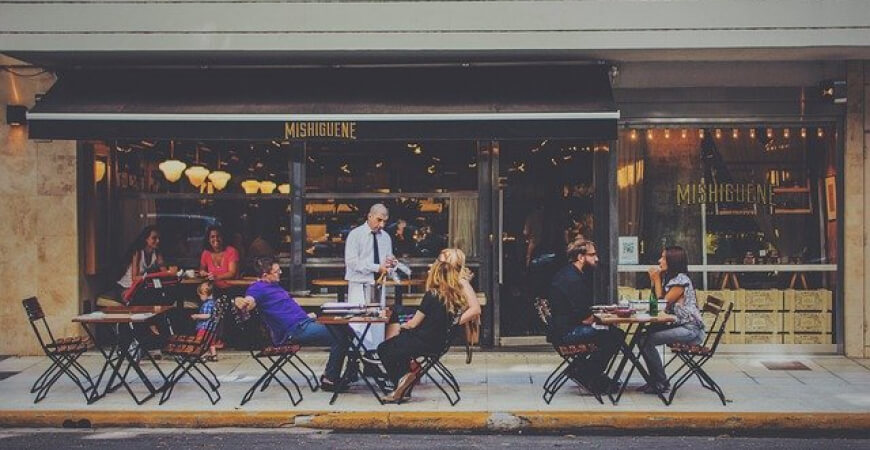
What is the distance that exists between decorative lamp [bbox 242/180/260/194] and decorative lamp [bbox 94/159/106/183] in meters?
1.79

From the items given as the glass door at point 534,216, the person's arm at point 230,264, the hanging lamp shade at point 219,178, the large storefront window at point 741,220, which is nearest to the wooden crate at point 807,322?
the large storefront window at point 741,220

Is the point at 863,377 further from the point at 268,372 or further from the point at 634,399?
the point at 268,372

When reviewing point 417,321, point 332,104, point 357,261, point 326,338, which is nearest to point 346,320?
point 326,338

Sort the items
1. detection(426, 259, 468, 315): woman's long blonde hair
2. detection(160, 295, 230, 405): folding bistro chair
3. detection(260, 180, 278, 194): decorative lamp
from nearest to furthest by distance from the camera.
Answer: detection(426, 259, 468, 315): woman's long blonde hair < detection(160, 295, 230, 405): folding bistro chair < detection(260, 180, 278, 194): decorative lamp

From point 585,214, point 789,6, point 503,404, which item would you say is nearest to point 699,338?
point 503,404

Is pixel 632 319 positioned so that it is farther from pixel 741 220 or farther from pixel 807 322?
pixel 807 322

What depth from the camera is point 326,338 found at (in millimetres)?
9477

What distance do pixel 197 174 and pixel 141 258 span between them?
1248mm

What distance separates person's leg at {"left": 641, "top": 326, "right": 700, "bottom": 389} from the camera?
9.37 metres

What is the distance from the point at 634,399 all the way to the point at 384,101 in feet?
13.8

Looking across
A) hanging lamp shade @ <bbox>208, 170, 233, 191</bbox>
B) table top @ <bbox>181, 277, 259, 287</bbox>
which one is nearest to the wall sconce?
hanging lamp shade @ <bbox>208, 170, 233, 191</bbox>

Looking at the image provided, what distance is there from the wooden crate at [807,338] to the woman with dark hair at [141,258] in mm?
7773

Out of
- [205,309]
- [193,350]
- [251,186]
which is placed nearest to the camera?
[193,350]

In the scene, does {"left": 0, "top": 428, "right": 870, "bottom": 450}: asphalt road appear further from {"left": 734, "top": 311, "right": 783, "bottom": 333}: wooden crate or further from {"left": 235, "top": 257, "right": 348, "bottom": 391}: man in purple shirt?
{"left": 734, "top": 311, "right": 783, "bottom": 333}: wooden crate
